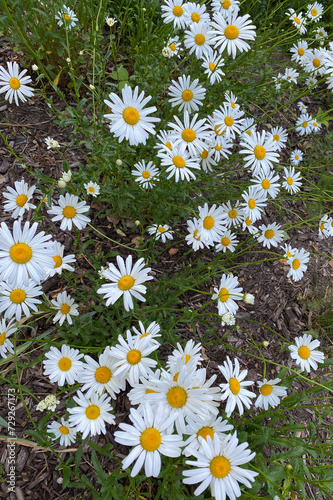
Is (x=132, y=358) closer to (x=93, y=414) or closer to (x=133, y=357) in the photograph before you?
(x=133, y=357)

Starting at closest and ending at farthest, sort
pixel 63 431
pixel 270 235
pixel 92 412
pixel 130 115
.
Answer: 1. pixel 92 412
2. pixel 63 431
3. pixel 130 115
4. pixel 270 235

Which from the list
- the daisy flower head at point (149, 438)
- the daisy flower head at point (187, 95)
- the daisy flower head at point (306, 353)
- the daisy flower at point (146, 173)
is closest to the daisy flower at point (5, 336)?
the daisy flower head at point (149, 438)

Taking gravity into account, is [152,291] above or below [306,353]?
above

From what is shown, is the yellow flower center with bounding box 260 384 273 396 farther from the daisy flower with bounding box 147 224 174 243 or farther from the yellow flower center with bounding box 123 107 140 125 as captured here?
the yellow flower center with bounding box 123 107 140 125

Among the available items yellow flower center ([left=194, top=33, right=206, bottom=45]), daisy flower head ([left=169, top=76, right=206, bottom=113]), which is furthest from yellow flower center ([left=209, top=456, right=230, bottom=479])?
yellow flower center ([left=194, top=33, right=206, bottom=45])

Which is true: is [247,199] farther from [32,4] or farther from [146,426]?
[32,4]

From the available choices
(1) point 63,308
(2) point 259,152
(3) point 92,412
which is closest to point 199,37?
(2) point 259,152

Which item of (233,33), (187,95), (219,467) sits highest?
(233,33)

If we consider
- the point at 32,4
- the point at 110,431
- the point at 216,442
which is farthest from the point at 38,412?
the point at 32,4
